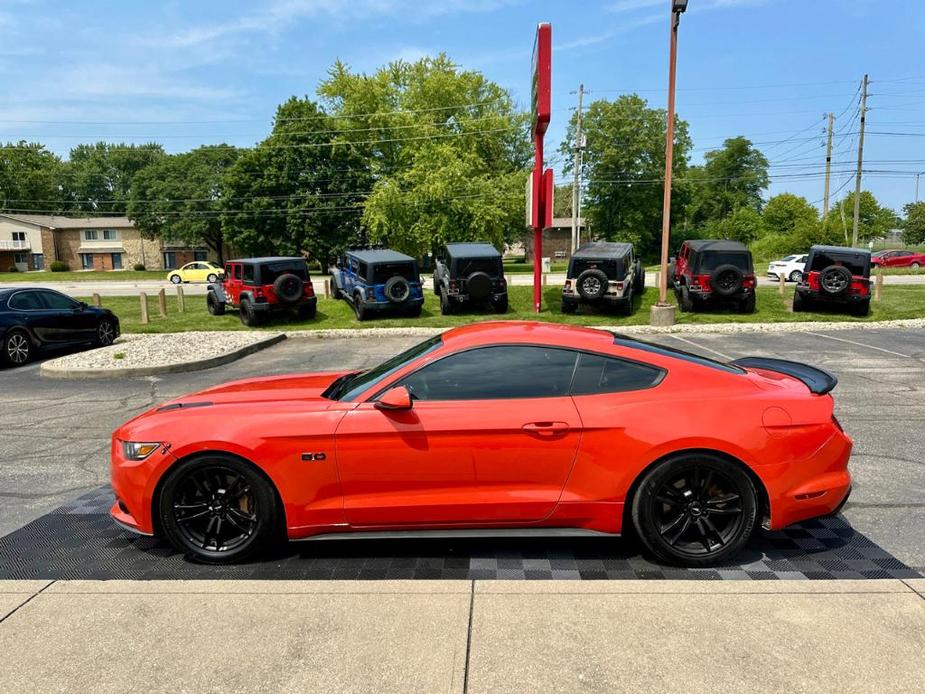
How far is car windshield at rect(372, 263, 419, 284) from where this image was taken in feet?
63.9

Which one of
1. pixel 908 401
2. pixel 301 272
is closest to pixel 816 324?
pixel 908 401

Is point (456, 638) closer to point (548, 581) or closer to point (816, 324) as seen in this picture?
point (548, 581)

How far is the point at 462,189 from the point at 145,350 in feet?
92.6

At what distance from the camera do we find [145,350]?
43.2 ft

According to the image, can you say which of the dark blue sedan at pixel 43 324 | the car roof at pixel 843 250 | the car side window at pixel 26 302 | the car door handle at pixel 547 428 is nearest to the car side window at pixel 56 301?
the dark blue sedan at pixel 43 324

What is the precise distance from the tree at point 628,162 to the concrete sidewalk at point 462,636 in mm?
55950

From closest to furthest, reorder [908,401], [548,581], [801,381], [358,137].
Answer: [548,581] < [801,381] < [908,401] < [358,137]

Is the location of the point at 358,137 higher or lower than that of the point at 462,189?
higher

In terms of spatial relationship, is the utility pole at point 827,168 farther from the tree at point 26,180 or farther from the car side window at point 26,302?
the tree at point 26,180

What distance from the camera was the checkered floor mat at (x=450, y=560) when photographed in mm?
3705

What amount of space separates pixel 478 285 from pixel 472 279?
0.89ft

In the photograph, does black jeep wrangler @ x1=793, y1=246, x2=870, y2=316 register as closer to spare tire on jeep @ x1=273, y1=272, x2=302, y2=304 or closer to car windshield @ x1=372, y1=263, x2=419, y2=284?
car windshield @ x1=372, y1=263, x2=419, y2=284

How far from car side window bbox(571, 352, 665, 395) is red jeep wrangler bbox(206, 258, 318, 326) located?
1590 centimetres

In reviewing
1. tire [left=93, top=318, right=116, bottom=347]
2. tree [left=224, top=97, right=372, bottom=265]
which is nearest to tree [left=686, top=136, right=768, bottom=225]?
tree [left=224, top=97, right=372, bottom=265]
